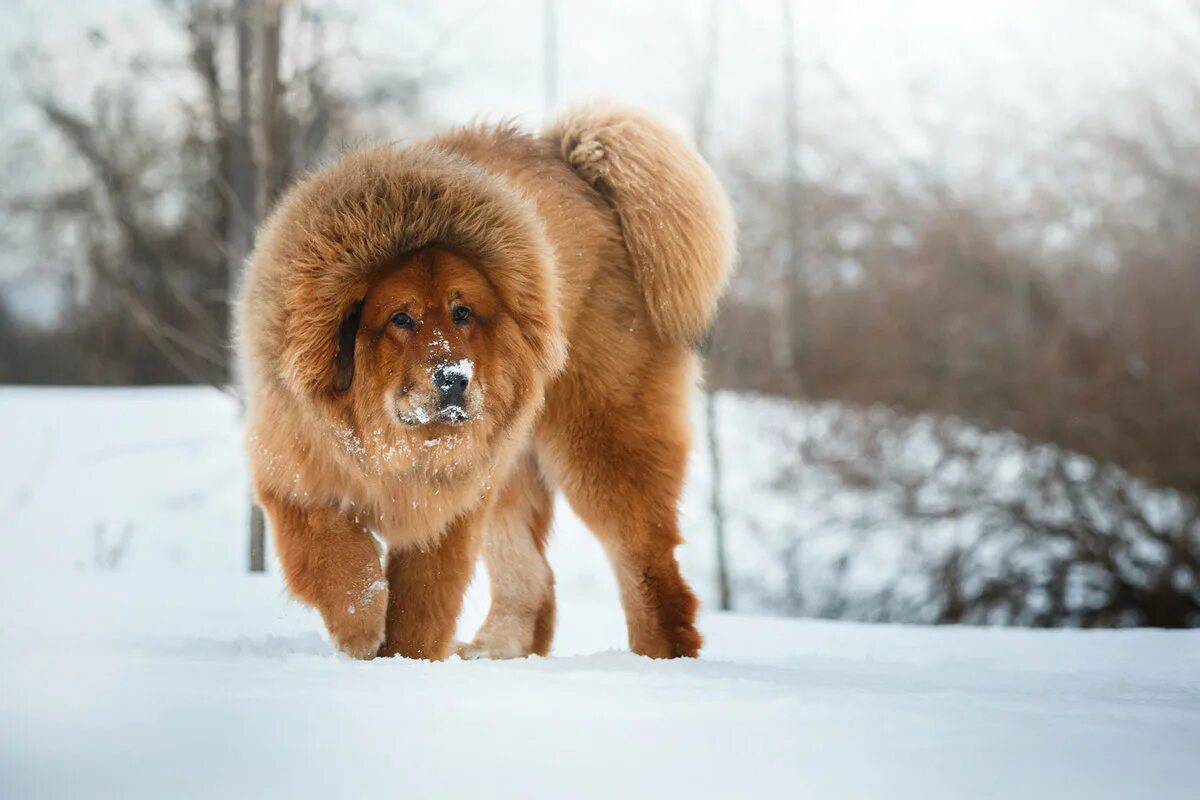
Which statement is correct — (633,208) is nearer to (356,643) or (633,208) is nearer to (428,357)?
(428,357)

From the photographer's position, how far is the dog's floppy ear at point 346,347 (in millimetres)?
3311

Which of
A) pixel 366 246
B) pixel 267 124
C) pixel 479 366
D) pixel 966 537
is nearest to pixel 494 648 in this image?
pixel 479 366

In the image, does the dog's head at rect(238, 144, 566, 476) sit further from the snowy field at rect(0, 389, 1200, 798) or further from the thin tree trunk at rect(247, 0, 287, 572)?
the thin tree trunk at rect(247, 0, 287, 572)

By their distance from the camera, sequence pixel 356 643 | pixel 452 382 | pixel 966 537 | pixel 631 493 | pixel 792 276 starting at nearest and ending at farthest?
pixel 452 382
pixel 356 643
pixel 631 493
pixel 966 537
pixel 792 276

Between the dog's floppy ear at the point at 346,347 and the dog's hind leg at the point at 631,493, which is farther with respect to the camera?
the dog's hind leg at the point at 631,493

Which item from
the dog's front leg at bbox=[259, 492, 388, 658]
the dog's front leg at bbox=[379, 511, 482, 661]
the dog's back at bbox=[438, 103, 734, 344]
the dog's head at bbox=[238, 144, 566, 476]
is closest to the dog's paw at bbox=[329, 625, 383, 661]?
the dog's front leg at bbox=[259, 492, 388, 658]

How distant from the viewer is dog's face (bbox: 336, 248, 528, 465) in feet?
10.4

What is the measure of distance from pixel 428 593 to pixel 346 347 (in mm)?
836

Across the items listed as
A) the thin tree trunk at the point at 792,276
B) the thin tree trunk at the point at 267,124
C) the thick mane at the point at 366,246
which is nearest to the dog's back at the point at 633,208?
the thick mane at the point at 366,246

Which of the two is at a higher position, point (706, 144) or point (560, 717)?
point (706, 144)

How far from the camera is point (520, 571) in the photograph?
172 inches

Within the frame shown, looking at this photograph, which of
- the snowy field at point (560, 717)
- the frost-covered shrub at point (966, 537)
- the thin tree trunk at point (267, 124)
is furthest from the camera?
the frost-covered shrub at point (966, 537)

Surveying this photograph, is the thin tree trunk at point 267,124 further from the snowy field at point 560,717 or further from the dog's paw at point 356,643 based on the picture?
the dog's paw at point 356,643

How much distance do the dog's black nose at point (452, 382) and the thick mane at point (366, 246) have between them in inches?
15.0
